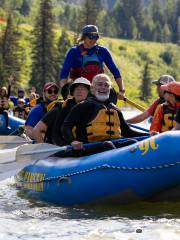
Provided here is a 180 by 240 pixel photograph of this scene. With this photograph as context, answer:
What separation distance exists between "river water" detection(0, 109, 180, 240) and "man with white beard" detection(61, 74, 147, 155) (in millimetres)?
849

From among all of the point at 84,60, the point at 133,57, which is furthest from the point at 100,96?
the point at 133,57

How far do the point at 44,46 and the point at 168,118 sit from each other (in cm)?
4355

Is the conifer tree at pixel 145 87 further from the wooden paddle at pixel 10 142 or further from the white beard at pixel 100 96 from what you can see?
the white beard at pixel 100 96

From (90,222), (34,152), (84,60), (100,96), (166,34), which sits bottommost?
(90,222)

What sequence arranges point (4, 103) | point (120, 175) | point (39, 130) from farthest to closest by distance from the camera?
point (4, 103)
point (39, 130)
point (120, 175)

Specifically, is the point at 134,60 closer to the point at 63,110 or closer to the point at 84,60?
the point at 84,60

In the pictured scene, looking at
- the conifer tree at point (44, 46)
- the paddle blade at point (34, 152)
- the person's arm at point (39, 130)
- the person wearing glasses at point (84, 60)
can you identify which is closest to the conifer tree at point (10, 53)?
the conifer tree at point (44, 46)

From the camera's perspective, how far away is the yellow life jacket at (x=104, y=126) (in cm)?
696

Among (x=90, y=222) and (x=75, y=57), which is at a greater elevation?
(x=75, y=57)

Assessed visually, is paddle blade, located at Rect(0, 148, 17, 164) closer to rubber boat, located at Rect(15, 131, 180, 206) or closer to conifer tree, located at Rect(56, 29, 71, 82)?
rubber boat, located at Rect(15, 131, 180, 206)

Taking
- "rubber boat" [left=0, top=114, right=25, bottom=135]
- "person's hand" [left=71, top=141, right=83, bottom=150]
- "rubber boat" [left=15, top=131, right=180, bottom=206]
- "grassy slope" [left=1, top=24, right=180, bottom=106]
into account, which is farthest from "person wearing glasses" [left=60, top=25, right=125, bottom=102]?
"grassy slope" [left=1, top=24, right=180, bottom=106]

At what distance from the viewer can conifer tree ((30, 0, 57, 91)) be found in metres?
49.8

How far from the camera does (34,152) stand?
7.47m

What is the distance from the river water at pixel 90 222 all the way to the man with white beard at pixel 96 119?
849 mm
